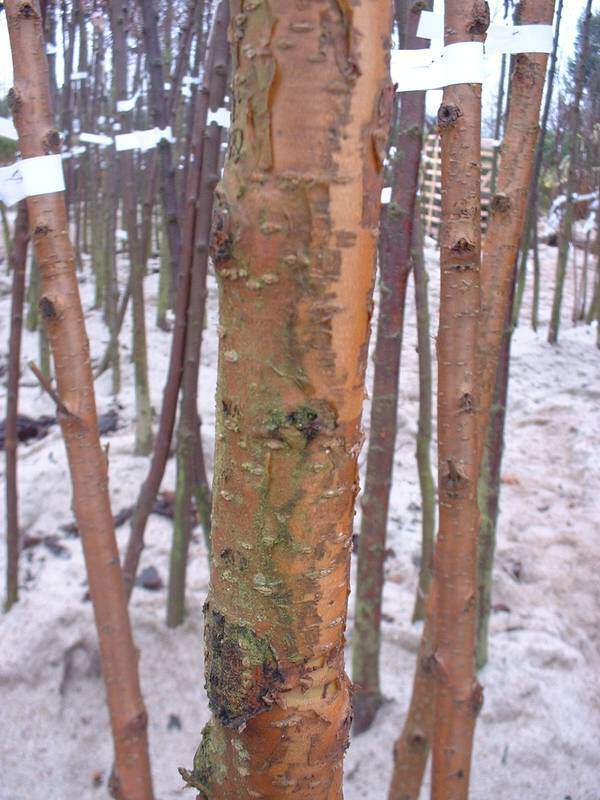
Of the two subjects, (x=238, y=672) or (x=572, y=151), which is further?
(x=572, y=151)

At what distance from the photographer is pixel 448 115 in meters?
0.84

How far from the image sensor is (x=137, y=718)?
116cm

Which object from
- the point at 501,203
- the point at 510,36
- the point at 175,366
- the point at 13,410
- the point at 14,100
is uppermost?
the point at 510,36

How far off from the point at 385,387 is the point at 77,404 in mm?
715

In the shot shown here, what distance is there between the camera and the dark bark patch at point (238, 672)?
0.50 metres

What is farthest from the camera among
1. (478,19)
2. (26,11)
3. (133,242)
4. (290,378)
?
(133,242)

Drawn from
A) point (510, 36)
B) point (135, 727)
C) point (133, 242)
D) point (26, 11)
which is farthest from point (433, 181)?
point (135, 727)

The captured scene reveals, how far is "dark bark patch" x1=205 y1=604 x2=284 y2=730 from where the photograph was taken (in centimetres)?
50

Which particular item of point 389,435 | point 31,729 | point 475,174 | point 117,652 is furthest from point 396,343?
point 31,729

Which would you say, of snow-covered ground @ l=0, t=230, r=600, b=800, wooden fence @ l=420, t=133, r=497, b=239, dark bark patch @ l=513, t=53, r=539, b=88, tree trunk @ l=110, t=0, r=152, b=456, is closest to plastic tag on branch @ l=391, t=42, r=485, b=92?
dark bark patch @ l=513, t=53, r=539, b=88

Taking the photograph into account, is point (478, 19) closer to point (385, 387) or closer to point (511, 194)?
point (511, 194)

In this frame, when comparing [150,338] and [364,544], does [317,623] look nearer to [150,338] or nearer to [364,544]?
[364,544]

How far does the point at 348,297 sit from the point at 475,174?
495 millimetres

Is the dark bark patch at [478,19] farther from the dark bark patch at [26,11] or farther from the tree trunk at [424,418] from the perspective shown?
the tree trunk at [424,418]
